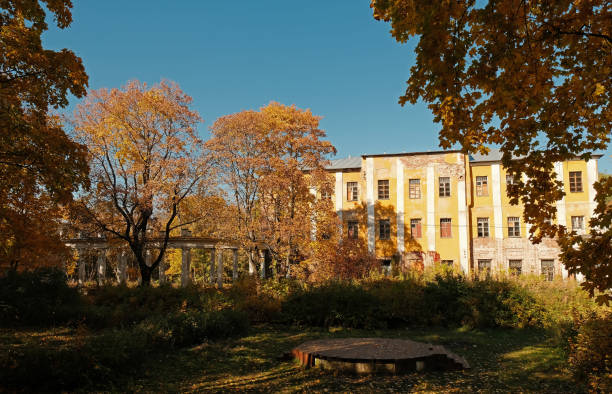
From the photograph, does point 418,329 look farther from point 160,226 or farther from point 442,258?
point 442,258

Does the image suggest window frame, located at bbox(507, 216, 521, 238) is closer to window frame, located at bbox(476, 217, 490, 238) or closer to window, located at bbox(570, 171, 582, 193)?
window frame, located at bbox(476, 217, 490, 238)

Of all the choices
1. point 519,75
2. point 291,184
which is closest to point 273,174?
point 291,184

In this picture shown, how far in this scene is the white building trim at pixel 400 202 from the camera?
110 feet

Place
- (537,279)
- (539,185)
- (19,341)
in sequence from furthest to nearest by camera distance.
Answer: (537,279)
(19,341)
(539,185)

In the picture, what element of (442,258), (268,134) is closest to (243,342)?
(268,134)

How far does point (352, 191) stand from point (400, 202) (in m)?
4.14

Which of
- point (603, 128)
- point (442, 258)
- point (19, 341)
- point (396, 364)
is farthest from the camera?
point (442, 258)

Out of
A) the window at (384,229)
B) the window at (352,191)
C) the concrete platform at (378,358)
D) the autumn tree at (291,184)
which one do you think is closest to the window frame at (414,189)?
the window at (384,229)

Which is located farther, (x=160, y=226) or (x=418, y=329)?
(x=160, y=226)

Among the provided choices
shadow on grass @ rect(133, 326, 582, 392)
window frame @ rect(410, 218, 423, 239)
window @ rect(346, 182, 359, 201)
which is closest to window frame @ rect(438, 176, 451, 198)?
window frame @ rect(410, 218, 423, 239)

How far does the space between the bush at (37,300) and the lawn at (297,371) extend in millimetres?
1167

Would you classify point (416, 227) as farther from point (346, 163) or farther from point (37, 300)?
point (37, 300)

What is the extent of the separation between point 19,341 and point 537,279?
17177 mm

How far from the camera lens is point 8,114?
25.2ft
